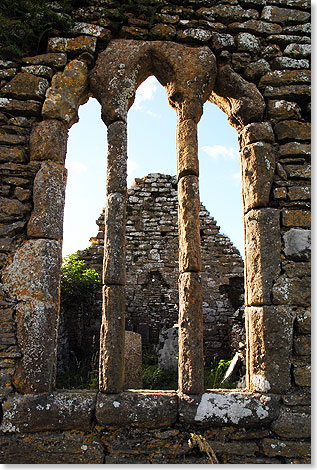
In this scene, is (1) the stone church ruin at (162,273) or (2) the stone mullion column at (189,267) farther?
(1) the stone church ruin at (162,273)

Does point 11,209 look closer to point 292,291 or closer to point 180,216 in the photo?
point 180,216

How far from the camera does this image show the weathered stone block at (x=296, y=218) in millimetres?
3184

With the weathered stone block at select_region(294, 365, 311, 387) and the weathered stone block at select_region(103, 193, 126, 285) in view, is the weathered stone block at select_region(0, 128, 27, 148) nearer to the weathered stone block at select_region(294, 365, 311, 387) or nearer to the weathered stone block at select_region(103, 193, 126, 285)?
the weathered stone block at select_region(103, 193, 126, 285)

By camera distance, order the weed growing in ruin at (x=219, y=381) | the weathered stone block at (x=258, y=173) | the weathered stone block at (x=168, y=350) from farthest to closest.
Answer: the weathered stone block at (x=168, y=350)
the weed growing in ruin at (x=219, y=381)
the weathered stone block at (x=258, y=173)

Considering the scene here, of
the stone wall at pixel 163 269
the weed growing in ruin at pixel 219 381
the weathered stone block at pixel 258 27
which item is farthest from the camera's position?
the stone wall at pixel 163 269

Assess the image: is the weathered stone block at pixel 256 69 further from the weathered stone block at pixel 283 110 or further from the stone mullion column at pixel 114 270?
the stone mullion column at pixel 114 270

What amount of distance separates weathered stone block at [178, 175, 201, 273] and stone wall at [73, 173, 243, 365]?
17.0 ft

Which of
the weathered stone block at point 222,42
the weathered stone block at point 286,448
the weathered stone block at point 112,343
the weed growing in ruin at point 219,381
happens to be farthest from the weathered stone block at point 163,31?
the weed growing in ruin at point 219,381

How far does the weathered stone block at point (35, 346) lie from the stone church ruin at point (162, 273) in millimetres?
4824

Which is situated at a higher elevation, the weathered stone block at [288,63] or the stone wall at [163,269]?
the weathered stone block at [288,63]

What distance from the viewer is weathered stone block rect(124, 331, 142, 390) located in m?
5.40

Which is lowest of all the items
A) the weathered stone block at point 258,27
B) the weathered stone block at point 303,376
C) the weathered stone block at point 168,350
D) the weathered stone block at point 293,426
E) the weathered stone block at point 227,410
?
the weathered stone block at point 168,350

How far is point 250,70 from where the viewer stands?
11.6 ft

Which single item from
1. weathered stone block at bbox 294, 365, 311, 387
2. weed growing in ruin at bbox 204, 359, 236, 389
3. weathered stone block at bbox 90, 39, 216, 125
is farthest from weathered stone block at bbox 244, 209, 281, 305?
weed growing in ruin at bbox 204, 359, 236, 389
